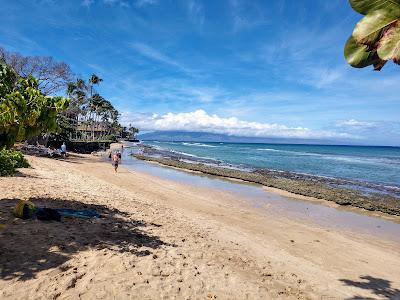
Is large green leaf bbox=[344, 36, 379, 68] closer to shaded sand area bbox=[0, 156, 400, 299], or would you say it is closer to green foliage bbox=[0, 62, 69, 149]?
shaded sand area bbox=[0, 156, 400, 299]

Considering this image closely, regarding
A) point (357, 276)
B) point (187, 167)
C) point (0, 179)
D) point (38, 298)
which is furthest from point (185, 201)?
point (187, 167)

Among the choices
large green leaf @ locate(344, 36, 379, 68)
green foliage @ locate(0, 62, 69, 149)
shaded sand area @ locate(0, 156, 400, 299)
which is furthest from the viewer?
green foliage @ locate(0, 62, 69, 149)

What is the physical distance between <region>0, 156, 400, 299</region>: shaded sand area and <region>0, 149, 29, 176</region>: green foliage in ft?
1.65

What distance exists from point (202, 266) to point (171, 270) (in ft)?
2.77

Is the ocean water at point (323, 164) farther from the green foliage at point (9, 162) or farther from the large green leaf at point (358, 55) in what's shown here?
the large green leaf at point (358, 55)

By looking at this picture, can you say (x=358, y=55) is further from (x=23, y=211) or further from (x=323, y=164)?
(x=323, y=164)

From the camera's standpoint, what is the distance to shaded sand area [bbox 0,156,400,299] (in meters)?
5.89

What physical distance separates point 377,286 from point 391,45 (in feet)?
28.5

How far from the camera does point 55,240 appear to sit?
733 centimetres

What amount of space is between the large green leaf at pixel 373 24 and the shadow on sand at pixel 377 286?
277 inches

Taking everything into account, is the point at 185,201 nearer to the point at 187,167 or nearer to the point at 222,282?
the point at 222,282

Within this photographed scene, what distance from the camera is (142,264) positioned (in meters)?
6.83

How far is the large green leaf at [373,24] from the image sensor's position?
5.64 ft

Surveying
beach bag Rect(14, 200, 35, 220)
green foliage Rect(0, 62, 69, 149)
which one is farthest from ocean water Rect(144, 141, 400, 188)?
green foliage Rect(0, 62, 69, 149)
